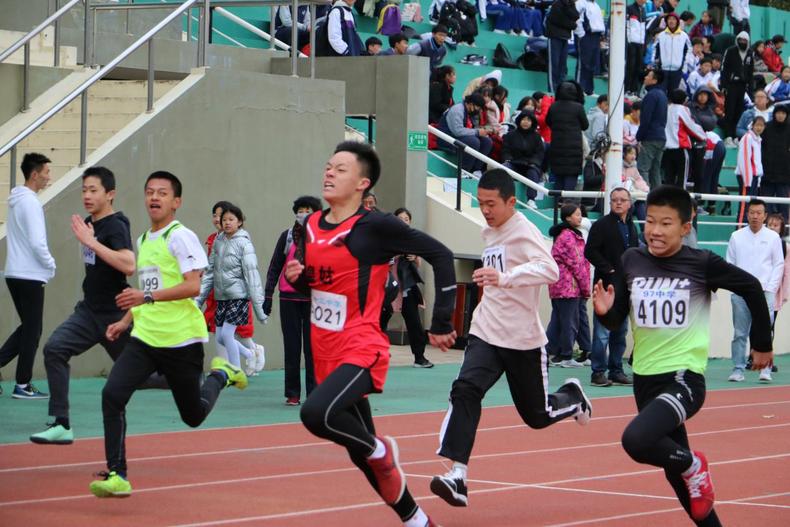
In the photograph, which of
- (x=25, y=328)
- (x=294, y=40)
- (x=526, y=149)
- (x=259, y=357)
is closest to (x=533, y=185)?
(x=526, y=149)

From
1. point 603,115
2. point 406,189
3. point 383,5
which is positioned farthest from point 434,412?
point 383,5

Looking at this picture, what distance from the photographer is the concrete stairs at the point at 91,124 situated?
1742 centimetres

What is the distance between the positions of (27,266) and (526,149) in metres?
10.7

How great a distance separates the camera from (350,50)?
22.7m

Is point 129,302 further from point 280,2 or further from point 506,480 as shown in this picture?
point 280,2

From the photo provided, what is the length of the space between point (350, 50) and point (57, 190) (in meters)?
7.91

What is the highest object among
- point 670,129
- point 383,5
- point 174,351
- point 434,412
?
point 383,5

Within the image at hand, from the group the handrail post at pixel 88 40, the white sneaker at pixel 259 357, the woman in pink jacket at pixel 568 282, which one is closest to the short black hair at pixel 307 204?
the white sneaker at pixel 259 357

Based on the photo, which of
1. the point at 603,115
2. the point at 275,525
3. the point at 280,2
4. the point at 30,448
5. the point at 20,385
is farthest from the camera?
the point at 603,115

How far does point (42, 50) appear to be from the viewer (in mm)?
18625

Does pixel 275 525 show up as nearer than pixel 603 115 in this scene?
Yes

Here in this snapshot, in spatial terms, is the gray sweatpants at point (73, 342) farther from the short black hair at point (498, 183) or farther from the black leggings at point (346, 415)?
the black leggings at point (346, 415)

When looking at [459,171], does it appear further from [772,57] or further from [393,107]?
[772,57]

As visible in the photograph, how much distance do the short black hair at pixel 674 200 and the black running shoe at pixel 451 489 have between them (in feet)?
6.19
